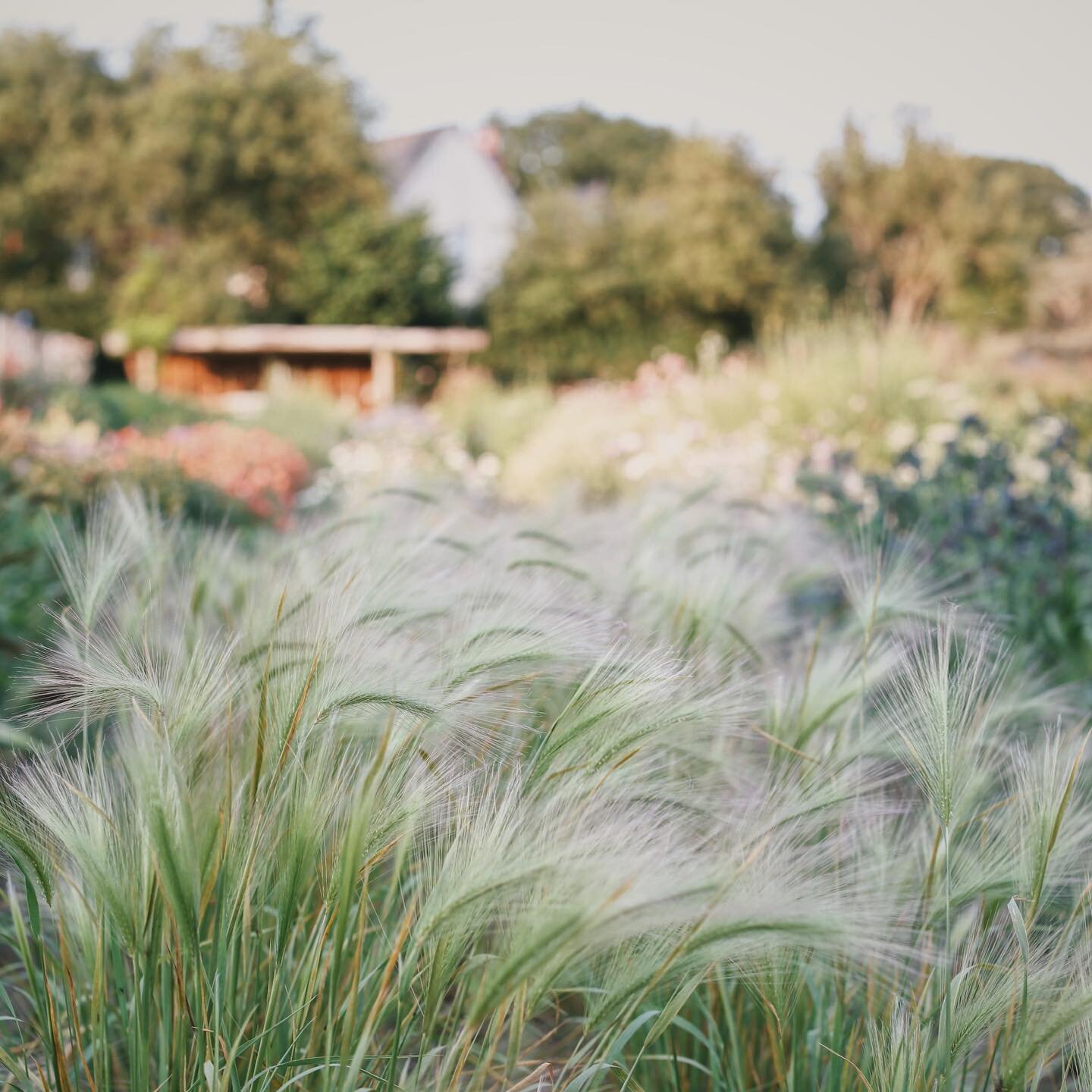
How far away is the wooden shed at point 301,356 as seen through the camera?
21.0 m

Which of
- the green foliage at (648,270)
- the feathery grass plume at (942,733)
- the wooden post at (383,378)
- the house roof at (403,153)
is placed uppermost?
the house roof at (403,153)

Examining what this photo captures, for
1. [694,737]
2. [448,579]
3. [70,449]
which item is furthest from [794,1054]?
[70,449]

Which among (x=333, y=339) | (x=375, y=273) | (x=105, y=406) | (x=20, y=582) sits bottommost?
(x=20, y=582)

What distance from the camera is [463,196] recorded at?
1003 inches

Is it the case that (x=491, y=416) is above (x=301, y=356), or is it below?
below

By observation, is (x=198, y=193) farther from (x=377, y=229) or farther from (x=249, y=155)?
(x=377, y=229)

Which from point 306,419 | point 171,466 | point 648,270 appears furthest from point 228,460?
point 648,270

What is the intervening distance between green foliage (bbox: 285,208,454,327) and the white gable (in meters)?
2.98

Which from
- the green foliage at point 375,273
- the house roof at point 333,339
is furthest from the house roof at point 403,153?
the house roof at point 333,339

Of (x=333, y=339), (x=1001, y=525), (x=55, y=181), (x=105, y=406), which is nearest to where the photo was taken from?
(x=1001, y=525)

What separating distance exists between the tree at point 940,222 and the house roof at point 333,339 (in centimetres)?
937

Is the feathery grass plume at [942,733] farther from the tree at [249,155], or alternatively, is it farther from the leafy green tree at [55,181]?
the leafy green tree at [55,181]

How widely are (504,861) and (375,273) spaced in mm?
22004

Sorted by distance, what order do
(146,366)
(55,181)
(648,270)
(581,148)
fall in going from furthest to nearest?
(581,148)
(55,181)
(146,366)
(648,270)
